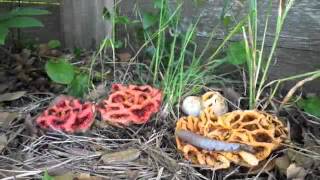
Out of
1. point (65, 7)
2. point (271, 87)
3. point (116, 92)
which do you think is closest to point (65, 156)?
point (116, 92)

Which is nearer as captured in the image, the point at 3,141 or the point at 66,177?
the point at 66,177

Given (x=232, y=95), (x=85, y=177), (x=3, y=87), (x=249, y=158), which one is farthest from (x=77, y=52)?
(x=249, y=158)

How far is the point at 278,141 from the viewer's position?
3.62ft

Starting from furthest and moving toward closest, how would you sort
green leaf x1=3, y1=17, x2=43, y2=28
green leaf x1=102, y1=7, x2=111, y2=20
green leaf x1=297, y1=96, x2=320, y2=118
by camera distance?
green leaf x1=102, y1=7, x2=111, y2=20 → green leaf x1=3, y1=17, x2=43, y2=28 → green leaf x1=297, y1=96, x2=320, y2=118

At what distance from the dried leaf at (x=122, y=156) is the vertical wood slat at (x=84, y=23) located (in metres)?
0.86

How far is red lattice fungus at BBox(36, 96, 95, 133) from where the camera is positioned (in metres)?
1.22

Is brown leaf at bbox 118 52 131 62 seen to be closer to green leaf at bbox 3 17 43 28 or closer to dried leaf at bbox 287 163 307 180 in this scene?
green leaf at bbox 3 17 43 28

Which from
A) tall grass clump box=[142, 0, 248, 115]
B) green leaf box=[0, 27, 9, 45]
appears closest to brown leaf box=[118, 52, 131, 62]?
tall grass clump box=[142, 0, 248, 115]

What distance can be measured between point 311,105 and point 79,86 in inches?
26.7

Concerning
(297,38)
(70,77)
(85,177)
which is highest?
(297,38)

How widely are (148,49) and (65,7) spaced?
2.14ft

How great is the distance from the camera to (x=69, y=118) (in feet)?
4.01

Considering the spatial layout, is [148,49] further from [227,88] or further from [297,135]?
[297,135]

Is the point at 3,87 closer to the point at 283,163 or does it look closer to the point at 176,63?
the point at 176,63
